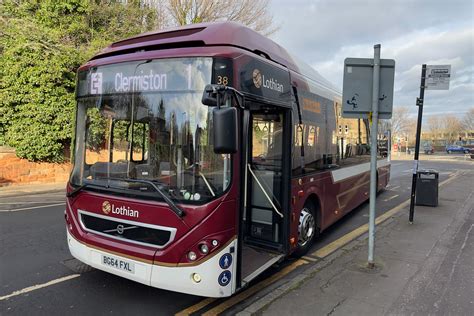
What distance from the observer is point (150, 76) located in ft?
12.3

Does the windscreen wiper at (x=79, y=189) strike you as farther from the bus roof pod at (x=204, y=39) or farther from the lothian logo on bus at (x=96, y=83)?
the bus roof pod at (x=204, y=39)

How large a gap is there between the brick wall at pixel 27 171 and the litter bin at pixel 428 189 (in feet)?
39.3

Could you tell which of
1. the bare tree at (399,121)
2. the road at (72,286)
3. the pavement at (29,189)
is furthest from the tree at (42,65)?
the bare tree at (399,121)

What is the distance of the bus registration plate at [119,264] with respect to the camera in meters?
3.66

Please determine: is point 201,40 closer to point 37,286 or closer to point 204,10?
point 37,286

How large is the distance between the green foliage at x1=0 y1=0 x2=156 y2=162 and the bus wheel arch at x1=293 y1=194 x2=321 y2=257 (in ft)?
41.8

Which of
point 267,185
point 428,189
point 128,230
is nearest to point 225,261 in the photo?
point 128,230

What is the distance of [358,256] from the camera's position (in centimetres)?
559

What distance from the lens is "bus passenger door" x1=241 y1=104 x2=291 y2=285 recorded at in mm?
4805

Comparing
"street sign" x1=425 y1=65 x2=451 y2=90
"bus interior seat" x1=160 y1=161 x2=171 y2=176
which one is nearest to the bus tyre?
"bus interior seat" x1=160 y1=161 x2=171 y2=176

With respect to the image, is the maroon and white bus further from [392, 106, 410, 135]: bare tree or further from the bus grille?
[392, 106, 410, 135]: bare tree

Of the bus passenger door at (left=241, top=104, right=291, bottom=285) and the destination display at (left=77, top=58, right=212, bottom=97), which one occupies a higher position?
the destination display at (left=77, top=58, right=212, bottom=97)

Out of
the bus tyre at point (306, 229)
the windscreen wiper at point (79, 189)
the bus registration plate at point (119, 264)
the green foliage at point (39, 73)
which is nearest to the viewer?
the bus registration plate at point (119, 264)

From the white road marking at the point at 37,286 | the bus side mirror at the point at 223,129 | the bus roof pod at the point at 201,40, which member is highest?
the bus roof pod at the point at 201,40
